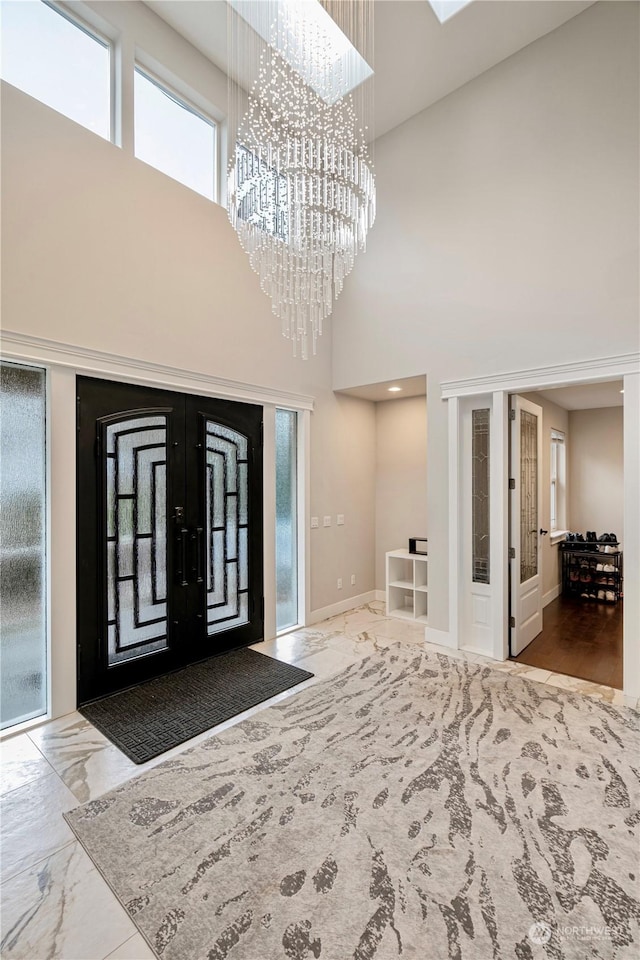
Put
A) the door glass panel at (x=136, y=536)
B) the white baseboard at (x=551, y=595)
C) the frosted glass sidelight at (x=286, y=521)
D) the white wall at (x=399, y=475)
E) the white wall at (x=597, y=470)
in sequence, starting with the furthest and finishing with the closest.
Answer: the white wall at (x=597, y=470) → the white baseboard at (x=551, y=595) → the white wall at (x=399, y=475) → the frosted glass sidelight at (x=286, y=521) → the door glass panel at (x=136, y=536)

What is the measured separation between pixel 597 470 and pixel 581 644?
10.2 ft

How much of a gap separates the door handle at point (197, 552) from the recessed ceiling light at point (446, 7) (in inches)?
181

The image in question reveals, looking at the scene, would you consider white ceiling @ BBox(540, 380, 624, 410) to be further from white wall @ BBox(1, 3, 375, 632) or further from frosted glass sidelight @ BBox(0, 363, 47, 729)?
frosted glass sidelight @ BBox(0, 363, 47, 729)

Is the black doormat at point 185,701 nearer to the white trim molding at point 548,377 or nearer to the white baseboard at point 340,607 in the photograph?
the white baseboard at point 340,607

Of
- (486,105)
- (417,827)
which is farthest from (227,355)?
(417,827)

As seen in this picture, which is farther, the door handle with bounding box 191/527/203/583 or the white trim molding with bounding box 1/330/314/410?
the door handle with bounding box 191/527/203/583

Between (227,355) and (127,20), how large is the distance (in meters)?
2.52

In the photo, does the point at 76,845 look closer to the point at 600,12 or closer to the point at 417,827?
A: the point at 417,827

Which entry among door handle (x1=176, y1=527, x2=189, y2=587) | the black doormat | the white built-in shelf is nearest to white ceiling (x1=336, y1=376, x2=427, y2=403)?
the white built-in shelf

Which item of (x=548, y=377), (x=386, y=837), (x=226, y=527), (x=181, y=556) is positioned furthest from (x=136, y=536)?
(x=548, y=377)

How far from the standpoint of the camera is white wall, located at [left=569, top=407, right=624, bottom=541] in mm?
6133

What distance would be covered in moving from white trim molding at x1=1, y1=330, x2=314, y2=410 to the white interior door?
2.25m

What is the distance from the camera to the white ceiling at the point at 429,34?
135 inches

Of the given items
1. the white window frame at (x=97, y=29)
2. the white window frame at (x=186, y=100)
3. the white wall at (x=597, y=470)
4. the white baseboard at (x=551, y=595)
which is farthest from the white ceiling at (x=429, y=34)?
the white baseboard at (x=551, y=595)
